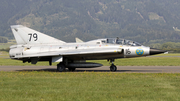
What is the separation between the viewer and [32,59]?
72.2 ft

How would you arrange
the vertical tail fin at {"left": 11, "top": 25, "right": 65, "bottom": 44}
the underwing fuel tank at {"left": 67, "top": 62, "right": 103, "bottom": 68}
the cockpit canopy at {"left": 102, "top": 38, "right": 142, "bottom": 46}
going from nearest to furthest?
the cockpit canopy at {"left": 102, "top": 38, "right": 142, "bottom": 46} → the underwing fuel tank at {"left": 67, "top": 62, "right": 103, "bottom": 68} → the vertical tail fin at {"left": 11, "top": 25, "right": 65, "bottom": 44}

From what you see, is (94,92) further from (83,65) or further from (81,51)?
(83,65)

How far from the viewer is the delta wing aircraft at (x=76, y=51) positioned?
20.5 meters

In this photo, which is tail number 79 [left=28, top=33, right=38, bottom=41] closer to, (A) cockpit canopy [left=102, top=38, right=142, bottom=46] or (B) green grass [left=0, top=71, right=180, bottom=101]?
(A) cockpit canopy [left=102, top=38, right=142, bottom=46]

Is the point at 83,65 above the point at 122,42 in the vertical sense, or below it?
below

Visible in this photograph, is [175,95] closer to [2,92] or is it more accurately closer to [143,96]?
[143,96]

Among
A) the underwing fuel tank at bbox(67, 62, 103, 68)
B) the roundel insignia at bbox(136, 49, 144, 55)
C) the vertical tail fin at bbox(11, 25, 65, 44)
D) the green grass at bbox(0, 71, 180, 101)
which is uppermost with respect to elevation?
the vertical tail fin at bbox(11, 25, 65, 44)

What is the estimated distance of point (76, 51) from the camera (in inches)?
829

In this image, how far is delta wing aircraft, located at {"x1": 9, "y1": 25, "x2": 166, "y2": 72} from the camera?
20.5 m

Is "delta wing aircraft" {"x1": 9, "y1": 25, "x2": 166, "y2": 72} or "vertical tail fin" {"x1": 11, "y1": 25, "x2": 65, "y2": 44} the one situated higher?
"vertical tail fin" {"x1": 11, "y1": 25, "x2": 65, "y2": 44}

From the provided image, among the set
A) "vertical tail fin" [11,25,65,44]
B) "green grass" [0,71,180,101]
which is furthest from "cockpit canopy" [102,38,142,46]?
"green grass" [0,71,180,101]

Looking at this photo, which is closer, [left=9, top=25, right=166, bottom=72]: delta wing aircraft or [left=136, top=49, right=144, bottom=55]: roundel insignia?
[left=136, top=49, right=144, bottom=55]: roundel insignia

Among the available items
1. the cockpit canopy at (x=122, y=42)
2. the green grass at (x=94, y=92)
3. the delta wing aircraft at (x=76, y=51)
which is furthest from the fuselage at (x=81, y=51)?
the green grass at (x=94, y=92)

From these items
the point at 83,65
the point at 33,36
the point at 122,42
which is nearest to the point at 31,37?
the point at 33,36
